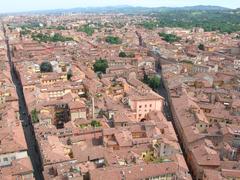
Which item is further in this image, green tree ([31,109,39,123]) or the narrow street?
green tree ([31,109,39,123])

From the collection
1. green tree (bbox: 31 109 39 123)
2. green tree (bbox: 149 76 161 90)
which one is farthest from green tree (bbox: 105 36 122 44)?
green tree (bbox: 31 109 39 123)

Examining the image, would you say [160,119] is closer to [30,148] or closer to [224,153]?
[224,153]

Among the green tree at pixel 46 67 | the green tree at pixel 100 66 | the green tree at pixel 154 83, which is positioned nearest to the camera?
the green tree at pixel 154 83

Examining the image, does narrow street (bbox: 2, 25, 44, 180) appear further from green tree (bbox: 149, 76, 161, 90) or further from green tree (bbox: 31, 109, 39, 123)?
green tree (bbox: 149, 76, 161, 90)

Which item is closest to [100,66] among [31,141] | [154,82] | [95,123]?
[154,82]

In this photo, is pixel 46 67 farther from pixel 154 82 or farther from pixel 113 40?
pixel 113 40

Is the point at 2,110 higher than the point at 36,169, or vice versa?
the point at 2,110

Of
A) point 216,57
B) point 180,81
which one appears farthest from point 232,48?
point 180,81

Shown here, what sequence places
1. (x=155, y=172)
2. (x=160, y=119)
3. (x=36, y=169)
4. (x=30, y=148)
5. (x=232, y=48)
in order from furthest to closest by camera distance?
(x=232, y=48) → (x=160, y=119) → (x=30, y=148) → (x=36, y=169) → (x=155, y=172)

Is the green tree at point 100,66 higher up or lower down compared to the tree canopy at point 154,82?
higher up

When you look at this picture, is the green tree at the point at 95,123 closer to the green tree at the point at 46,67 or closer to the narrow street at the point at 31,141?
the narrow street at the point at 31,141

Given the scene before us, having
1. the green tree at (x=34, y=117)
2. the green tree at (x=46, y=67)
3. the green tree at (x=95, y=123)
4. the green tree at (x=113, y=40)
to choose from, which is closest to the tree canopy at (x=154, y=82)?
the green tree at (x=46, y=67)
